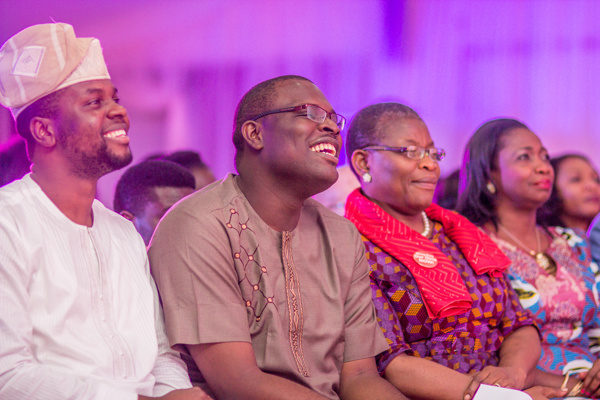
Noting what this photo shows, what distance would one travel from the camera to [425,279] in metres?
2.84

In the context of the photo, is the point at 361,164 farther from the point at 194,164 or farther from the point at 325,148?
the point at 194,164

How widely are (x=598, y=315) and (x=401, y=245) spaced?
129 cm

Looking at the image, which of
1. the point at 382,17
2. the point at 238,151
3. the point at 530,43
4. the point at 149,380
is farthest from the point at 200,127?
the point at 149,380

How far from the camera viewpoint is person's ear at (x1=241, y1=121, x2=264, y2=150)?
2.61 meters

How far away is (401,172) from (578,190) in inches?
65.6

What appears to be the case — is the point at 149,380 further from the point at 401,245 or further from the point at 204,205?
the point at 401,245

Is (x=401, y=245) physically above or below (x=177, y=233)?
below

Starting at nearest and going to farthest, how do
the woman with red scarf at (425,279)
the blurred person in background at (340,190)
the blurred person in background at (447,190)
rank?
the woman with red scarf at (425,279) < the blurred person in background at (340,190) < the blurred person in background at (447,190)

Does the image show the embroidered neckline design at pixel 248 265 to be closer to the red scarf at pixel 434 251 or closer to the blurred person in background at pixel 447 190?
the red scarf at pixel 434 251

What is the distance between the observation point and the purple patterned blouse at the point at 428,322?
2814mm

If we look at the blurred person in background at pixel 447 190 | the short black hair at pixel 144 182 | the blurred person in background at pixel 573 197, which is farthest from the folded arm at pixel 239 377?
the blurred person in background at pixel 447 190

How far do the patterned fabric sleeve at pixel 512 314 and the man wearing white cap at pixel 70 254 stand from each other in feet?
5.04

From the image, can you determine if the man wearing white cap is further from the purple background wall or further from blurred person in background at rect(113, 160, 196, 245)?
the purple background wall

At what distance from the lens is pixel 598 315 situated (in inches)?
139
